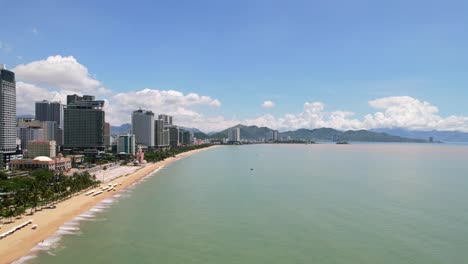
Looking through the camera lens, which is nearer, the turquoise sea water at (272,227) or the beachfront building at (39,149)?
the turquoise sea water at (272,227)

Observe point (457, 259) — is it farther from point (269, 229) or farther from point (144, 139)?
point (144, 139)

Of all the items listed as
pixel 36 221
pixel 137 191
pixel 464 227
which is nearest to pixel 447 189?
pixel 464 227

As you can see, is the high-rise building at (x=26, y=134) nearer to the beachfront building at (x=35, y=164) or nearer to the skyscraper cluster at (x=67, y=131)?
the skyscraper cluster at (x=67, y=131)

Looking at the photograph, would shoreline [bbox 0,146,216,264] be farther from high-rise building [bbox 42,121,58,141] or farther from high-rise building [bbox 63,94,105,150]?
high-rise building [bbox 42,121,58,141]

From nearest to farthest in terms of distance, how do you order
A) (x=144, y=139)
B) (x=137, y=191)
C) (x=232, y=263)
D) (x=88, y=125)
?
1. (x=232, y=263)
2. (x=137, y=191)
3. (x=88, y=125)
4. (x=144, y=139)

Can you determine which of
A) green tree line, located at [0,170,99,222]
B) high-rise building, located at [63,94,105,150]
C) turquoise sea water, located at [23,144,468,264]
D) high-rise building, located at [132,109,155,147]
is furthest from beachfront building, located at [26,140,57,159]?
high-rise building, located at [132,109,155,147]

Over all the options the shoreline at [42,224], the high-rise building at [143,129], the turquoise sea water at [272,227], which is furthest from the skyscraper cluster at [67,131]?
the turquoise sea water at [272,227]

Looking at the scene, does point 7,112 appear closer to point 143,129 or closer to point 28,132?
point 28,132
